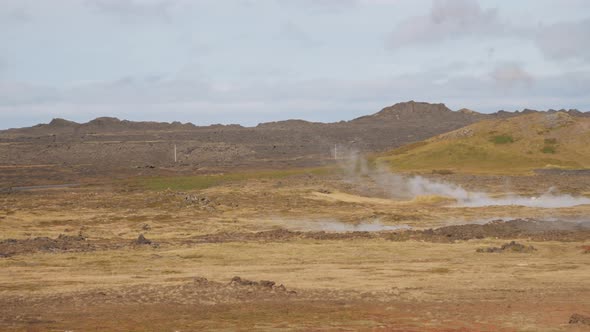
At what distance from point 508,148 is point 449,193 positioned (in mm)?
30937

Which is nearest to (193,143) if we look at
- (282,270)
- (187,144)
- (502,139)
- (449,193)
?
(187,144)

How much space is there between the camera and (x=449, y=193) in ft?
195

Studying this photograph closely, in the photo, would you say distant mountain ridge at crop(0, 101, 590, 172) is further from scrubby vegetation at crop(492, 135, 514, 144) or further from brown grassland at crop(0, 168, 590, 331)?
brown grassland at crop(0, 168, 590, 331)

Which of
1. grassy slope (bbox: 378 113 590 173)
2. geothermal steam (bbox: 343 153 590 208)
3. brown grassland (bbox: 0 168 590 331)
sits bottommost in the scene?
brown grassland (bbox: 0 168 590 331)

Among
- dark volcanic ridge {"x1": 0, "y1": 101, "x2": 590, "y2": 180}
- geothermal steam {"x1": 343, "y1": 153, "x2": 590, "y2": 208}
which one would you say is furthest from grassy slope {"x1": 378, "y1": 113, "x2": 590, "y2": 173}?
dark volcanic ridge {"x1": 0, "y1": 101, "x2": 590, "y2": 180}

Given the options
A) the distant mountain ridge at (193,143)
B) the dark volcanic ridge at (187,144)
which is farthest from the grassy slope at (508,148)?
the dark volcanic ridge at (187,144)

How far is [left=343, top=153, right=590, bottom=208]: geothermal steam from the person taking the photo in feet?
174

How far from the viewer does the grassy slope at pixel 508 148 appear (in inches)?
3278

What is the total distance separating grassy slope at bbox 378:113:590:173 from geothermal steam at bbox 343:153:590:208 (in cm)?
833

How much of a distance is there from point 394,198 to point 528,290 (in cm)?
3726

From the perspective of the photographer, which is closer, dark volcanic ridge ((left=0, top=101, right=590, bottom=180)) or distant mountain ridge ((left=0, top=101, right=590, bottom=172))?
dark volcanic ridge ((left=0, top=101, right=590, bottom=180))

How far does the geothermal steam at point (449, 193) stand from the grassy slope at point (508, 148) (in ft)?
27.3

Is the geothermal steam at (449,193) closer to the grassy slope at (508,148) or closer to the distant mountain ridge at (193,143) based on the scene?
the grassy slope at (508,148)

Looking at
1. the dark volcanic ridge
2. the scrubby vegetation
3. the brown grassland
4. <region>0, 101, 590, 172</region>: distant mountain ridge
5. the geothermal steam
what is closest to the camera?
the brown grassland
